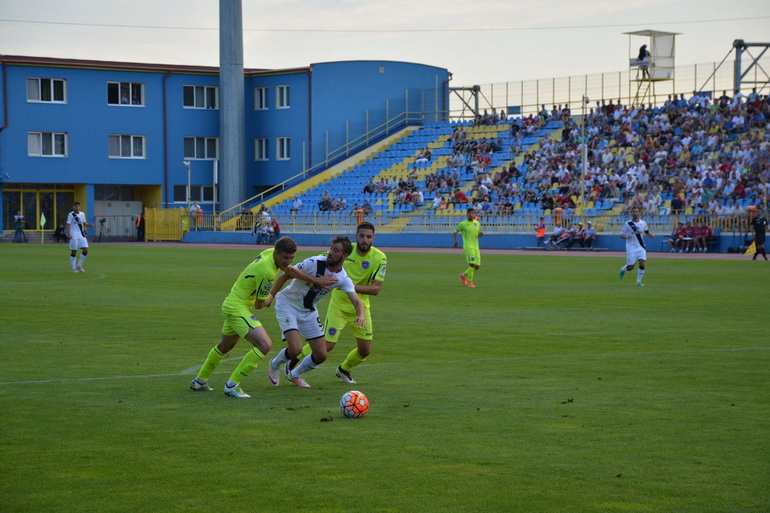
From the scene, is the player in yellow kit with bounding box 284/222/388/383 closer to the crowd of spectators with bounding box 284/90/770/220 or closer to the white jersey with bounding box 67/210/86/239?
the white jersey with bounding box 67/210/86/239

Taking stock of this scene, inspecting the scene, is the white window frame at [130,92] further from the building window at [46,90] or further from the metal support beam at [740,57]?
the metal support beam at [740,57]

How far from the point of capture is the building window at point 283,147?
69188 millimetres

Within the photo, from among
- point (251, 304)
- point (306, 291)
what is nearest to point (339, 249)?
point (306, 291)

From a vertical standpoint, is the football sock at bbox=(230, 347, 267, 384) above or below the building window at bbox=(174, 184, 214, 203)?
below

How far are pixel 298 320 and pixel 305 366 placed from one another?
51 cm

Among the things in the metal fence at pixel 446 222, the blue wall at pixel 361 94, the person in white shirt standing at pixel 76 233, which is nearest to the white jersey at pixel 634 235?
the person in white shirt standing at pixel 76 233

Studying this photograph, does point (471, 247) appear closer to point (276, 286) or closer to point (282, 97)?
point (276, 286)

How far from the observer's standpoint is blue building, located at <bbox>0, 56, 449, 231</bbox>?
63406mm

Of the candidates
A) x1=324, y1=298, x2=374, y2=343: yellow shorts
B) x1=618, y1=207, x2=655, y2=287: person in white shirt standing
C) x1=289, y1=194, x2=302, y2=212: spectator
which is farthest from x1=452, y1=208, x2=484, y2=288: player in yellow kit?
x1=289, y1=194, x2=302, y2=212: spectator

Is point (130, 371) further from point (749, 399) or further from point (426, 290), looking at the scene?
point (426, 290)

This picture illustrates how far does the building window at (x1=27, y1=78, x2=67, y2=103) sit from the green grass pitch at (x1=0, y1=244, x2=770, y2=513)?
154 ft

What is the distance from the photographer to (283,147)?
69.7 m

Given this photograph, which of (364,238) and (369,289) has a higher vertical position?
(364,238)

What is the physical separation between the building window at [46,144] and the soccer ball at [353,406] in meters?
57.8
